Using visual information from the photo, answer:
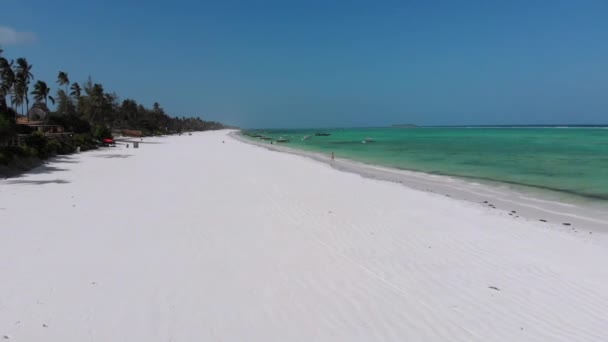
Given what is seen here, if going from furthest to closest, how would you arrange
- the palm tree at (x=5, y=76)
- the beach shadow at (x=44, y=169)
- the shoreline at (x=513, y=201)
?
the palm tree at (x=5, y=76)
the beach shadow at (x=44, y=169)
the shoreline at (x=513, y=201)

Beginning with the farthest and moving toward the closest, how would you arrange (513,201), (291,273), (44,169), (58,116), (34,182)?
1. (58,116)
2. (44,169)
3. (34,182)
4. (513,201)
5. (291,273)

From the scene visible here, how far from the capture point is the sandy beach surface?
3.98 metres

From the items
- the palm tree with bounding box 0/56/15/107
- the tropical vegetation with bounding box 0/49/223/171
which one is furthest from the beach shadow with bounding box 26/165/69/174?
the palm tree with bounding box 0/56/15/107

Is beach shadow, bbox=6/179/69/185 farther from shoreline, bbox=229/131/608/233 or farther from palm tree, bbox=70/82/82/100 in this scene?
palm tree, bbox=70/82/82/100

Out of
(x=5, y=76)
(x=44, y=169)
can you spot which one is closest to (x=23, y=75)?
(x=5, y=76)

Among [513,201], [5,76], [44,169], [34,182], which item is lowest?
[513,201]

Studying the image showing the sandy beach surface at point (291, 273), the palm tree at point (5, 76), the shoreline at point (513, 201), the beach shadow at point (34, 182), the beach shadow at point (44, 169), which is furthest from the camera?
the palm tree at point (5, 76)

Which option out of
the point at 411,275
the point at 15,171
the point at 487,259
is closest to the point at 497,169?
the point at 487,259

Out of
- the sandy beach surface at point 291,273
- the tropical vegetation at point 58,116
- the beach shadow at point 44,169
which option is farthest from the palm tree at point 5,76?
the sandy beach surface at point 291,273

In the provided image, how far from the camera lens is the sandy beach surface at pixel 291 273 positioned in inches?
157

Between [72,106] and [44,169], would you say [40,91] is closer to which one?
[72,106]

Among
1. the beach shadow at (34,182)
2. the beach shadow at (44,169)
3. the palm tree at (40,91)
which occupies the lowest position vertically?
the beach shadow at (34,182)

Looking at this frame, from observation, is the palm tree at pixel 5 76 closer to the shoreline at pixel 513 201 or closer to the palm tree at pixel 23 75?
the palm tree at pixel 23 75

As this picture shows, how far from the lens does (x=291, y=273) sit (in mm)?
5465
